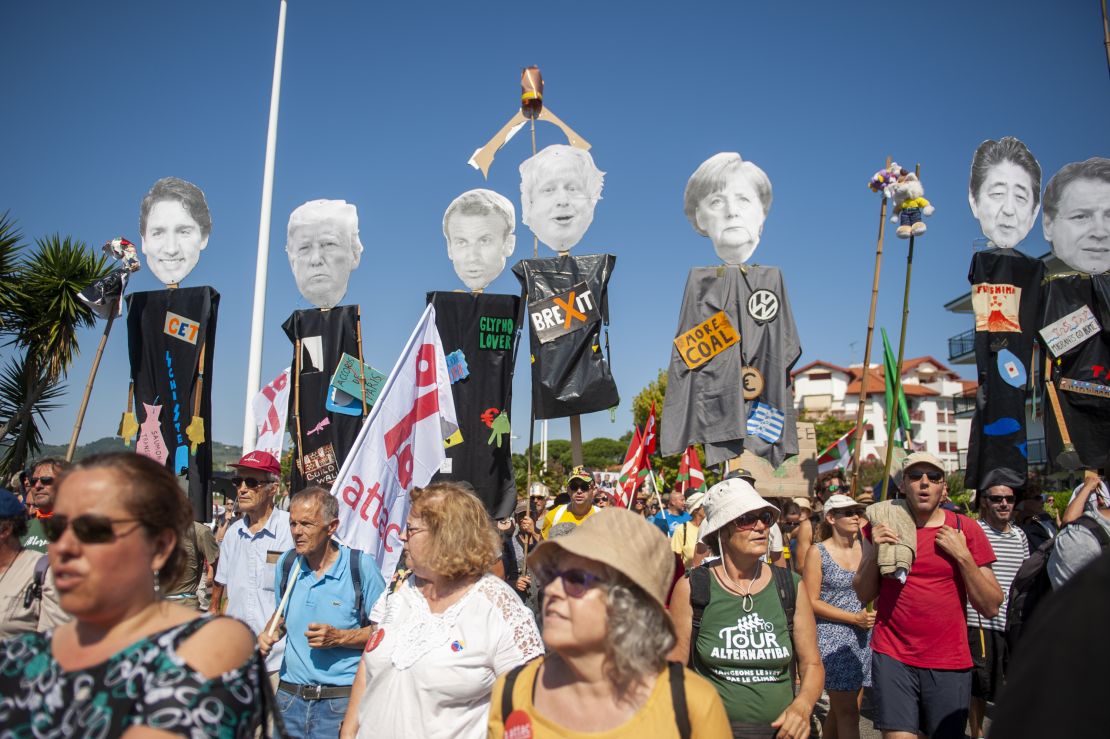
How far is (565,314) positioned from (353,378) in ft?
9.51

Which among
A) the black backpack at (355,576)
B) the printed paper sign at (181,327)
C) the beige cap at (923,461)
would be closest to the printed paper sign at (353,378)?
the printed paper sign at (181,327)

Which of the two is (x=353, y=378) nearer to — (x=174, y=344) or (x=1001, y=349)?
(x=174, y=344)

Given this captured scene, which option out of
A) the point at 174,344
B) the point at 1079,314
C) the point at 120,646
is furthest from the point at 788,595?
the point at 174,344

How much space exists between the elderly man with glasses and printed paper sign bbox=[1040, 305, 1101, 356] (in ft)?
31.0

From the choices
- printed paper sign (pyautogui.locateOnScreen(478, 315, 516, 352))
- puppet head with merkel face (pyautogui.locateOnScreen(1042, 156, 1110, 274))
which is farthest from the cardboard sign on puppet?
puppet head with merkel face (pyautogui.locateOnScreen(1042, 156, 1110, 274))

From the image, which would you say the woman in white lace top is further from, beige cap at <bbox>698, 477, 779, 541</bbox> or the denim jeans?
beige cap at <bbox>698, 477, 779, 541</bbox>

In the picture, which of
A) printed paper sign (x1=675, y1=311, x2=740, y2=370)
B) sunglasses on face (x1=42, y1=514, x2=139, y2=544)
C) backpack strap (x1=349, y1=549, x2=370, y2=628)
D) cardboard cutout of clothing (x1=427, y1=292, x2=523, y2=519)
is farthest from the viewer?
cardboard cutout of clothing (x1=427, y1=292, x2=523, y2=519)

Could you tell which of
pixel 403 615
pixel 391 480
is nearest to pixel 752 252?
pixel 391 480

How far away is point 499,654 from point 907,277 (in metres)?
8.23

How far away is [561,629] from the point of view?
2.34 metres

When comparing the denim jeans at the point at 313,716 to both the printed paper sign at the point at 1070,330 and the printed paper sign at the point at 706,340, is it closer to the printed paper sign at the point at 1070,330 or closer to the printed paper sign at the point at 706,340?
the printed paper sign at the point at 706,340

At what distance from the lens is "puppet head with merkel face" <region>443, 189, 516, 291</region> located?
9.88 m

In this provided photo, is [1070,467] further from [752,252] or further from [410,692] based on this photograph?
[410,692]

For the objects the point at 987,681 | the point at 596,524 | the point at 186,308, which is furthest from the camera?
the point at 186,308
